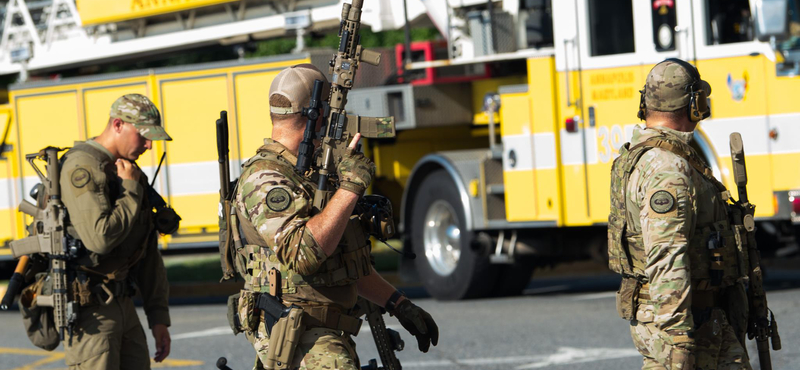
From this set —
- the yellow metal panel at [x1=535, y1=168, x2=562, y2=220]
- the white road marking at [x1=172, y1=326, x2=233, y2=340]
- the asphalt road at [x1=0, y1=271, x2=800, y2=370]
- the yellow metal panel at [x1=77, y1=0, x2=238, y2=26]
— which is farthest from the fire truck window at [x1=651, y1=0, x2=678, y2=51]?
the yellow metal panel at [x1=77, y1=0, x2=238, y2=26]

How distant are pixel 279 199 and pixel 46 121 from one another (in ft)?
31.1

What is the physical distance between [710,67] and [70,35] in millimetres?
8035

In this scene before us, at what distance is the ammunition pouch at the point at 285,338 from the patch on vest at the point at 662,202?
A: 4.10 ft

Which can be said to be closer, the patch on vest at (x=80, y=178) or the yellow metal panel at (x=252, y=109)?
the patch on vest at (x=80, y=178)

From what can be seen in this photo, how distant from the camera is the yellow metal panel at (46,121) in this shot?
12539mm

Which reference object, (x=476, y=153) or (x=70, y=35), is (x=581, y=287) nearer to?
(x=476, y=153)

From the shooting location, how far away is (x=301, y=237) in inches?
147

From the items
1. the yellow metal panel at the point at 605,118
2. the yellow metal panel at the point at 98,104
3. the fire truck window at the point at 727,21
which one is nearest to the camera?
the fire truck window at the point at 727,21

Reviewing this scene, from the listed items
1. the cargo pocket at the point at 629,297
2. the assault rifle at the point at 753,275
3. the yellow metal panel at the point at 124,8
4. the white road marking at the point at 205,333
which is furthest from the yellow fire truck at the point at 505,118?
the cargo pocket at the point at 629,297

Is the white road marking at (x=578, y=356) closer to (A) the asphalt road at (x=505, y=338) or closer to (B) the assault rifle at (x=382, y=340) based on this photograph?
(A) the asphalt road at (x=505, y=338)

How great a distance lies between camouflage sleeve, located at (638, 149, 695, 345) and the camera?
407 centimetres

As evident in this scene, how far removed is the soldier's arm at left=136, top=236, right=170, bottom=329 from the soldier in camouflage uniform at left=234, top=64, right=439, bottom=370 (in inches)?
58.1

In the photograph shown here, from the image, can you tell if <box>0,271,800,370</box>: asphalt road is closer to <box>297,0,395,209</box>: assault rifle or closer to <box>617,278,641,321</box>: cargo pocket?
<box>617,278,641,321</box>: cargo pocket

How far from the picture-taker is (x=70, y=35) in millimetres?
14422
